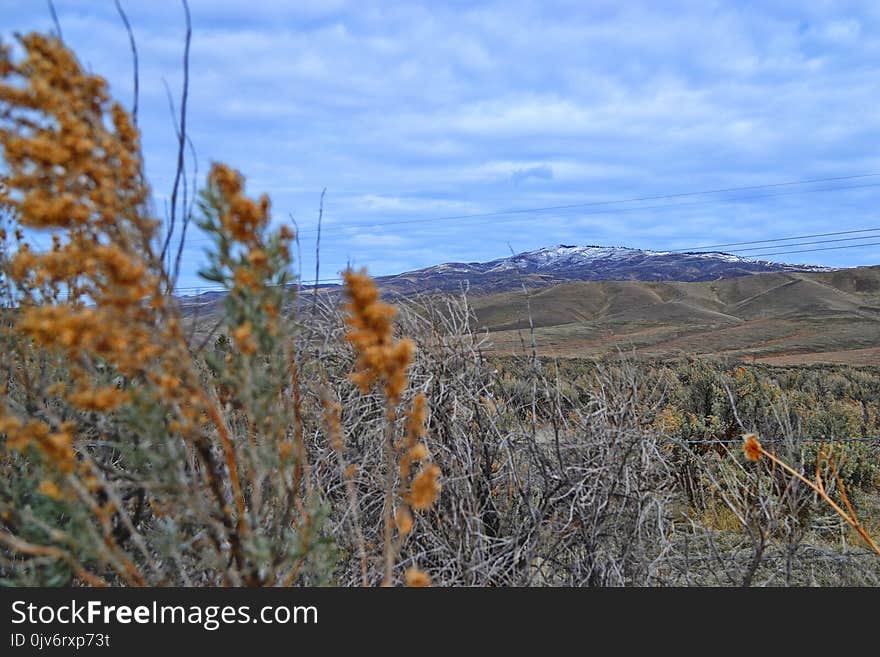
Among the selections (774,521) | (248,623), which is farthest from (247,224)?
(774,521)

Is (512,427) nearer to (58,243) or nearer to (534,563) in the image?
(534,563)

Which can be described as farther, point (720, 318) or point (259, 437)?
point (720, 318)

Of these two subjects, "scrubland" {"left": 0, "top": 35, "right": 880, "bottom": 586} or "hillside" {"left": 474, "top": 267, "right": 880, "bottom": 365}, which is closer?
"scrubland" {"left": 0, "top": 35, "right": 880, "bottom": 586}

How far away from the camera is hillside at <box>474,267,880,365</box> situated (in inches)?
1719

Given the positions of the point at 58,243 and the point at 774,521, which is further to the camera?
the point at 774,521

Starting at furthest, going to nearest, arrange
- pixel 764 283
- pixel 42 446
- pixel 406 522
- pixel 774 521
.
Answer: pixel 764 283 → pixel 774 521 → pixel 406 522 → pixel 42 446

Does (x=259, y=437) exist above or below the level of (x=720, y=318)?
below

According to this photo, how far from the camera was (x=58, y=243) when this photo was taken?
77.8 inches

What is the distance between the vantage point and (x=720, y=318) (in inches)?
3292

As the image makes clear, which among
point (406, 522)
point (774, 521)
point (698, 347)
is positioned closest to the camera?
point (406, 522)

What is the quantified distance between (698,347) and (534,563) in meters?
50.0

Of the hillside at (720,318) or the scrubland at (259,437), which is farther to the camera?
the hillside at (720,318)

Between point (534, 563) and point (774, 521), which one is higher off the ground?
point (774, 521)

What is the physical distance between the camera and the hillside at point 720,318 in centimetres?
4366
